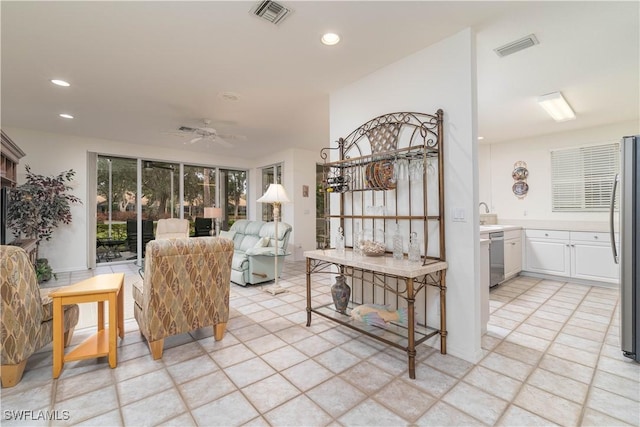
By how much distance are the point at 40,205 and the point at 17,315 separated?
13.0 feet

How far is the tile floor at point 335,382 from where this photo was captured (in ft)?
5.26

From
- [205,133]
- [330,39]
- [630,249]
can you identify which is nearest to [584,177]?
[630,249]

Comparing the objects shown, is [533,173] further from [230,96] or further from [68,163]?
[68,163]

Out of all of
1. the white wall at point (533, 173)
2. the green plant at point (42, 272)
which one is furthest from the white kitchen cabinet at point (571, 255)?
the green plant at point (42, 272)

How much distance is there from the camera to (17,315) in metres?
1.82

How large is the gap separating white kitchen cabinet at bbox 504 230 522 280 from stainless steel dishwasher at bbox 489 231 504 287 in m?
0.21

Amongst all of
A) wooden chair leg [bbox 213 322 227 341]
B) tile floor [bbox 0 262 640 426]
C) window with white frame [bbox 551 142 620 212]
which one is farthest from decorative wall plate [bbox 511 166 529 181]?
wooden chair leg [bbox 213 322 227 341]

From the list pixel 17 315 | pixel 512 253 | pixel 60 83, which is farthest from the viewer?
pixel 512 253

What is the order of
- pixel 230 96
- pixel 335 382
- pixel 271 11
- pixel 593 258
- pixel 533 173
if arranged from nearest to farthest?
pixel 335 382 < pixel 271 11 < pixel 230 96 < pixel 593 258 < pixel 533 173

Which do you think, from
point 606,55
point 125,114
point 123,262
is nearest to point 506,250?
point 606,55

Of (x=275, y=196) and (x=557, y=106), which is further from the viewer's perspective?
(x=275, y=196)

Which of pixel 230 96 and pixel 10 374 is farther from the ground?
pixel 230 96

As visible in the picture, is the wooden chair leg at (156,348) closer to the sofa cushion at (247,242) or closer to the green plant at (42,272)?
the sofa cushion at (247,242)

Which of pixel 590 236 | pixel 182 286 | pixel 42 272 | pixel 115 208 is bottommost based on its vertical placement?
pixel 42 272
